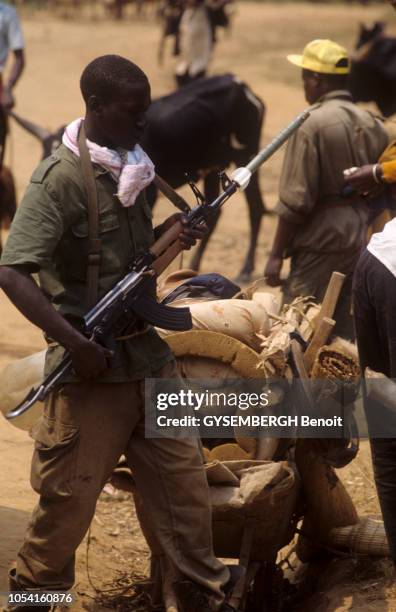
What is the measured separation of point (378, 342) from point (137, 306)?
1.01 meters

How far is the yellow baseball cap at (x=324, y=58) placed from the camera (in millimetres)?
Result: 6012

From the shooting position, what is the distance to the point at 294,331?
478 cm

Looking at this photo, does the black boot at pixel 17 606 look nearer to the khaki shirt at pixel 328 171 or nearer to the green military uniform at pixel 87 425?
the green military uniform at pixel 87 425

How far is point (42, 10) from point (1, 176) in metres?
22.3

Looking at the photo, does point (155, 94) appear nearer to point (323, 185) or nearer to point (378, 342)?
point (323, 185)

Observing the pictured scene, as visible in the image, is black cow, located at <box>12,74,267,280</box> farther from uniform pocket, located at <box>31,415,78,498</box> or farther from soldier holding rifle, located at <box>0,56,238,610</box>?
uniform pocket, located at <box>31,415,78,498</box>

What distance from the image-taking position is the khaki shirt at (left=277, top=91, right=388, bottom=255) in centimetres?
597

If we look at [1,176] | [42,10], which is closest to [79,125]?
[1,176]

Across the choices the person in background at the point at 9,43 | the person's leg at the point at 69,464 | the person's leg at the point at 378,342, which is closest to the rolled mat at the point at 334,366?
the person's leg at the point at 378,342

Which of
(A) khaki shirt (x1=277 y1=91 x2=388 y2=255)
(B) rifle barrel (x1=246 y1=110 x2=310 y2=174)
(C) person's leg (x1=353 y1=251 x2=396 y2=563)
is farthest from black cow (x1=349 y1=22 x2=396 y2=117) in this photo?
(C) person's leg (x1=353 y1=251 x2=396 y2=563)

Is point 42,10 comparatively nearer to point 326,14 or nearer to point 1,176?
point 326,14

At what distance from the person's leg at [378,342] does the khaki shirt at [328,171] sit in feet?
5.55

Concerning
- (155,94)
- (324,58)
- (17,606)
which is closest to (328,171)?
(324,58)

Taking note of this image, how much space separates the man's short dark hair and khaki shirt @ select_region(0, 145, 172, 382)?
8.2 inches
